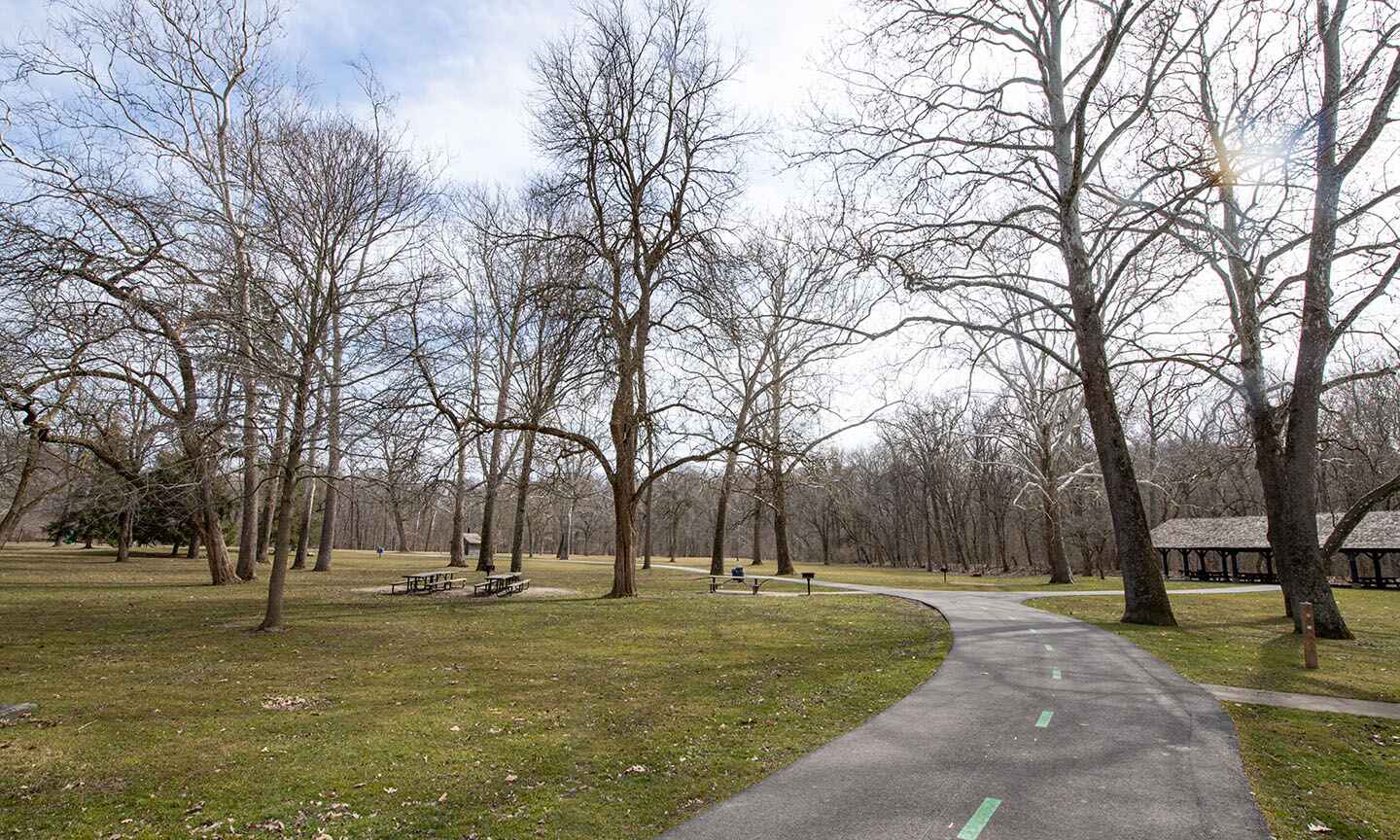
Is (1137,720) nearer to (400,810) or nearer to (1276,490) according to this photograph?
(400,810)

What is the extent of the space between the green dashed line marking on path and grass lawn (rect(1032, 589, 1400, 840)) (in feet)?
5.47

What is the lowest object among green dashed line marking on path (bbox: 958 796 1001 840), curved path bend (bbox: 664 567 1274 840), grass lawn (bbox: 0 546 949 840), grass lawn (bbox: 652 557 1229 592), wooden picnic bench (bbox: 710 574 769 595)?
grass lawn (bbox: 652 557 1229 592)

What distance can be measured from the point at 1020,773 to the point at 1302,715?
4.32 meters

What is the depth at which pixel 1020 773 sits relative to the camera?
514 cm

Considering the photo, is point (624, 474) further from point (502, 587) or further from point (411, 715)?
point (411, 715)

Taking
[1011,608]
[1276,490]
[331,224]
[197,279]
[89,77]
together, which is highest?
[89,77]

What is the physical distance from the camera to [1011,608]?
17234mm

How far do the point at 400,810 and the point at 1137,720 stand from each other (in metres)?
6.66

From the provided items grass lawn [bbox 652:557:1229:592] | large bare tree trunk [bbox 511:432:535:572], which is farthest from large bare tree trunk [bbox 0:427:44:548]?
grass lawn [bbox 652:557:1229:592]

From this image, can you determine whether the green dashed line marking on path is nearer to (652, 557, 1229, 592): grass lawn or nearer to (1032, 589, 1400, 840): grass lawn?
(1032, 589, 1400, 840): grass lawn

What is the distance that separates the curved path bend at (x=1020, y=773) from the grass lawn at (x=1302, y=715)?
0.84 ft

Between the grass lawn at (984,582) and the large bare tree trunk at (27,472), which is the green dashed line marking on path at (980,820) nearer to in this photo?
the large bare tree trunk at (27,472)

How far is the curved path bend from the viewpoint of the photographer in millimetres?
4223

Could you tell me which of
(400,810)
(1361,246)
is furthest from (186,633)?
(1361,246)
